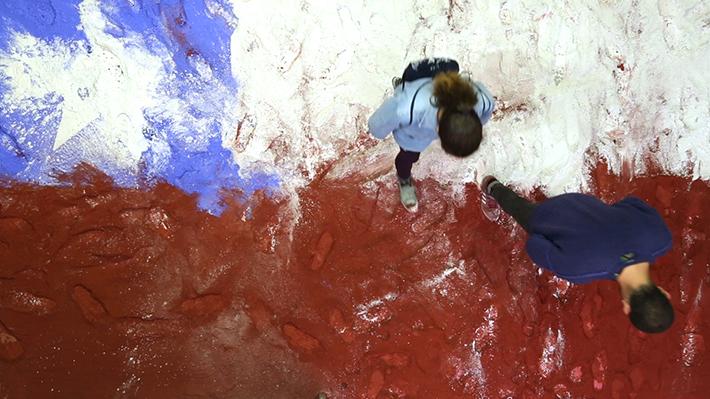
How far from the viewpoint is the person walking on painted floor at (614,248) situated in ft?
5.46

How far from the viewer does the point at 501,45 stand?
2322mm

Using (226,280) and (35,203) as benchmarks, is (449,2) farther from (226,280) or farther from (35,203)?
(35,203)

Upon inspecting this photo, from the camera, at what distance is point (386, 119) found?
181cm

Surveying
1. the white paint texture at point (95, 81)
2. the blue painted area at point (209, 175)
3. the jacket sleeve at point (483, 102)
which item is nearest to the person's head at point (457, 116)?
the jacket sleeve at point (483, 102)

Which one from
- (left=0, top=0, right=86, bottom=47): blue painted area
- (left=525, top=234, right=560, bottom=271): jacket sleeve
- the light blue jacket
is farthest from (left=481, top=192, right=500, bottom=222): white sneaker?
(left=0, top=0, right=86, bottom=47): blue painted area

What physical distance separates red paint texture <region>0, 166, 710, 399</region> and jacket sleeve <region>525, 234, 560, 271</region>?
1.71ft

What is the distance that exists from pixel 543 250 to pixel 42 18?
2.12 metres

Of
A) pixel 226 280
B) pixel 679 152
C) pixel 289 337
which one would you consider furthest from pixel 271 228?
pixel 679 152

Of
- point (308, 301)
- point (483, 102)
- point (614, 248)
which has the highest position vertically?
point (483, 102)

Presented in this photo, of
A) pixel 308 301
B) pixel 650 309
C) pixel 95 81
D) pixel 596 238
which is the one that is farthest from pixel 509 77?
pixel 95 81

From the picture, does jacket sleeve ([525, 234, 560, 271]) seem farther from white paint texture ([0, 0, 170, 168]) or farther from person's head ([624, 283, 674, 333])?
white paint texture ([0, 0, 170, 168])

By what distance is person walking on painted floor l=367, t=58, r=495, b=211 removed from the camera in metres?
1.59

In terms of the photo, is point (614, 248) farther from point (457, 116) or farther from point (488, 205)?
point (488, 205)

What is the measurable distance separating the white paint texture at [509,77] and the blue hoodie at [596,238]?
57cm
